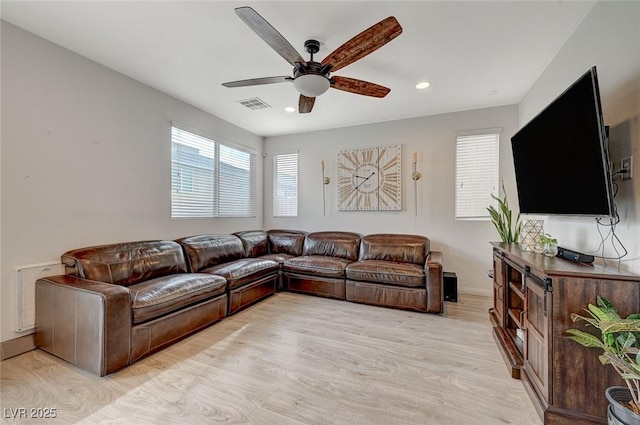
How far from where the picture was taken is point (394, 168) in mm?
4430

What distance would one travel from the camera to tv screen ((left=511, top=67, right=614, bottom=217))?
157cm

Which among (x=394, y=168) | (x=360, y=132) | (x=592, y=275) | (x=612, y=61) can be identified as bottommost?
(x=592, y=275)

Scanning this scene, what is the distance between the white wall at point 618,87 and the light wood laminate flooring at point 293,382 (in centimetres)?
122

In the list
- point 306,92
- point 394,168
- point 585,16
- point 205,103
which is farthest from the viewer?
point 394,168

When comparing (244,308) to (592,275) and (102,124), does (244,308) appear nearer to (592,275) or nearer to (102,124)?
(102,124)

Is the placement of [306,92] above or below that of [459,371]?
above

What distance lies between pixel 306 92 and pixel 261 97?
56.7 inches

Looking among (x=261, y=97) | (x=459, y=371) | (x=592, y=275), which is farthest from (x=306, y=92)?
(x=459, y=371)

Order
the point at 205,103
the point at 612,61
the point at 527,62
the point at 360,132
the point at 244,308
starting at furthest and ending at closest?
the point at 360,132 < the point at 205,103 < the point at 244,308 < the point at 527,62 < the point at 612,61

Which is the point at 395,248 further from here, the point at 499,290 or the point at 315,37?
the point at 315,37

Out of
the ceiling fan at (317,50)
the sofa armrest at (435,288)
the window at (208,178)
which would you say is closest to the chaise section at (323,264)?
the sofa armrest at (435,288)

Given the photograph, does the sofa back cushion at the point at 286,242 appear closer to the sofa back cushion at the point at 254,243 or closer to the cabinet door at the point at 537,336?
the sofa back cushion at the point at 254,243

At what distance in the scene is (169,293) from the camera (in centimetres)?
248

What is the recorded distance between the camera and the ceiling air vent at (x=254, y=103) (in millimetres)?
3650
